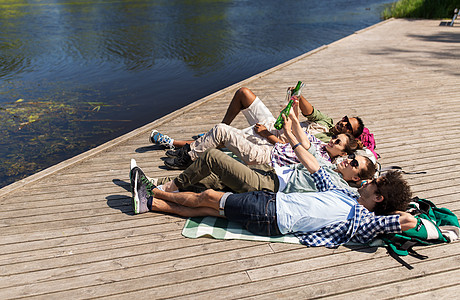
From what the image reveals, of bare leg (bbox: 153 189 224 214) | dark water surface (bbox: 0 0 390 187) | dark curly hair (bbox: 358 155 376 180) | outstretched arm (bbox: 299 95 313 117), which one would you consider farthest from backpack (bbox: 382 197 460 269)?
dark water surface (bbox: 0 0 390 187)

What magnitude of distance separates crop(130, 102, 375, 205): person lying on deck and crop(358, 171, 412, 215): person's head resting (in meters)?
0.22

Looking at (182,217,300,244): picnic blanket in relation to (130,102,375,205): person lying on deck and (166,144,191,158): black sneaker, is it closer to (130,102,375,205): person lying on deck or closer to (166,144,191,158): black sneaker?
(130,102,375,205): person lying on deck

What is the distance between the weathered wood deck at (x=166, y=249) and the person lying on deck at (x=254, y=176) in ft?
1.34

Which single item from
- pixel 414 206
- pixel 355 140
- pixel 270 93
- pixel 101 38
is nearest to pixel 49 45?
pixel 101 38

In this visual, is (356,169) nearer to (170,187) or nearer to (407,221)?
(407,221)

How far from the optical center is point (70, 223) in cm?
349

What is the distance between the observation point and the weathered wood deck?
2777 millimetres

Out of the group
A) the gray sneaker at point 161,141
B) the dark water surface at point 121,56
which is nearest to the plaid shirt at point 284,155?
the gray sneaker at point 161,141

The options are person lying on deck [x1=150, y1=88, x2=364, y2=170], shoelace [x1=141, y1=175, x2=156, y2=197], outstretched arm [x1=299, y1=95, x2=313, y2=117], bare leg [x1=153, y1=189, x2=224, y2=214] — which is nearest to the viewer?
bare leg [x1=153, y1=189, x2=224, y2=214]

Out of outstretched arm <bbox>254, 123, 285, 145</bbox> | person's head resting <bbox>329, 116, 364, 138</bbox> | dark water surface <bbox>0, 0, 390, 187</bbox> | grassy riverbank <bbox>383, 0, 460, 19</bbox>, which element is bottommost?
dark water surface <bbox>0, 0, 390, 187</bbox>

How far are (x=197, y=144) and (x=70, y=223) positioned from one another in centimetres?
150

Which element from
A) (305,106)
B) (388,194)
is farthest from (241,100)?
(388,194)

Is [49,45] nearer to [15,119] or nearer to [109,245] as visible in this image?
[15,119]

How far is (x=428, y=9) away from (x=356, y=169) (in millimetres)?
15300
